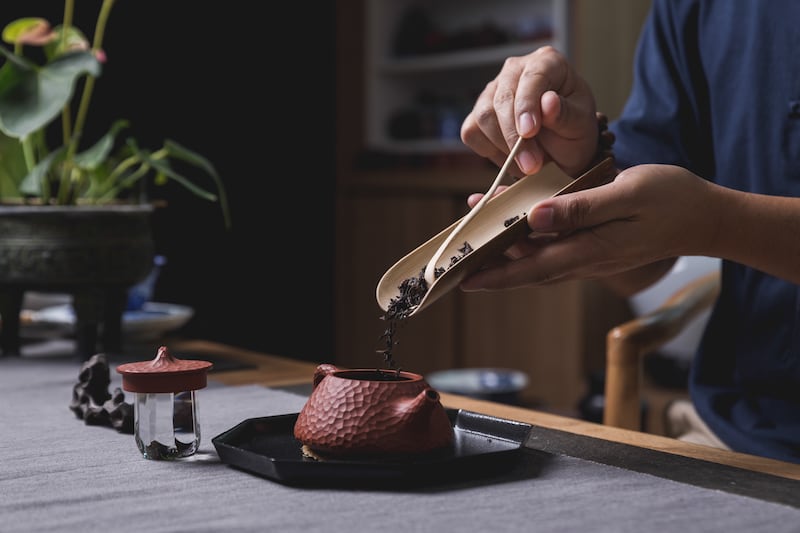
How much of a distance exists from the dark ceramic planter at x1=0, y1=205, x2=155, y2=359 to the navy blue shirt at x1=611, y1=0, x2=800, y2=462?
78cm

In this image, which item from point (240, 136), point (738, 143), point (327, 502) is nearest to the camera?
point (327, 502)

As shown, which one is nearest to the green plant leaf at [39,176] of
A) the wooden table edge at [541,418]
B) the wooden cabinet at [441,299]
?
the wooden table edge at [541,418]

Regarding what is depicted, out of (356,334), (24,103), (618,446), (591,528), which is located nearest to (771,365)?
(618,446)

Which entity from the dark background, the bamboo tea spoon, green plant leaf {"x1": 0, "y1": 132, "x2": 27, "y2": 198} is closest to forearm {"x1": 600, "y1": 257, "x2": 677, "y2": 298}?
the bamboo tea spoon

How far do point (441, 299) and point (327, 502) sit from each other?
2760 mm

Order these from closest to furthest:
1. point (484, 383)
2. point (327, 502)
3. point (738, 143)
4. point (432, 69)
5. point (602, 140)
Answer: point (327, 502)
point (602, 140)
point (738, 143)
point (484, 383)
point (432, 69)

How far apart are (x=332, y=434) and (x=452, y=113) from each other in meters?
2.91

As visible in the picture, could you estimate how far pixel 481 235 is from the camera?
1.05m

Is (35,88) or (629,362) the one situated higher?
(35,88)

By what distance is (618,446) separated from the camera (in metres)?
0.93

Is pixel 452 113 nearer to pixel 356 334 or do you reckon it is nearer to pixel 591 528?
pixel 356 334

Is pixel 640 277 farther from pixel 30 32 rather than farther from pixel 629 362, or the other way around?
pixel 30 32

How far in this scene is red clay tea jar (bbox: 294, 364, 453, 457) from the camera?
2.61 ft

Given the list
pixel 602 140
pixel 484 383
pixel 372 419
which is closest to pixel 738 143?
pixel 602 140
